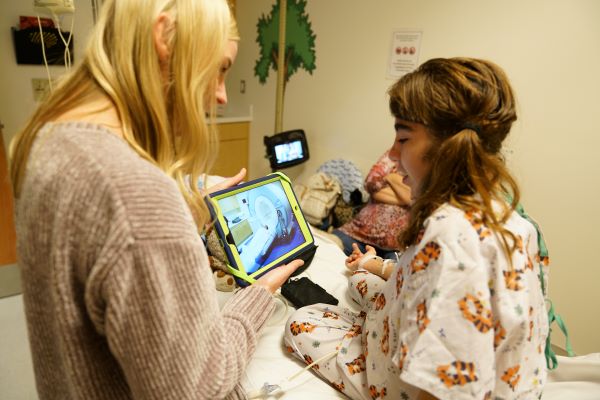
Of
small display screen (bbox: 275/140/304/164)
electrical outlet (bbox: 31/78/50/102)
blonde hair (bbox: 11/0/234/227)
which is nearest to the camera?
blonde hair (bbox: 11/0/234/227)

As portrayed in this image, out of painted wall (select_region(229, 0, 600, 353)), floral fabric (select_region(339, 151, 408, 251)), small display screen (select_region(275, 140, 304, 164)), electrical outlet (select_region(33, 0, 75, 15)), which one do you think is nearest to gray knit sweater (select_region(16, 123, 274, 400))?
electrical outlet (select_region(33, 0, 75, 15))

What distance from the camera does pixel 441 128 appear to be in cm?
86

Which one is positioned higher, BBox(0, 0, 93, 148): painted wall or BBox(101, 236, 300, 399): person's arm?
BBox(0, 0, 93, 148): painted wall

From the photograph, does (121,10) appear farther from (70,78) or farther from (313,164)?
(313,164)

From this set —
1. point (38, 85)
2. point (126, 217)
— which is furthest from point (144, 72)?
point (38, 85)

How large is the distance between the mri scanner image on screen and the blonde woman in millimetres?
440

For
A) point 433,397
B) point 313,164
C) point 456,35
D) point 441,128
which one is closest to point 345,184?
point 313,164

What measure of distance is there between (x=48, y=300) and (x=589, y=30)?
7.40 ft

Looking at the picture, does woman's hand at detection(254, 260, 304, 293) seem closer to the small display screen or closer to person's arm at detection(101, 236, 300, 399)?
person's arm at detection(101, 236, 300, 399)

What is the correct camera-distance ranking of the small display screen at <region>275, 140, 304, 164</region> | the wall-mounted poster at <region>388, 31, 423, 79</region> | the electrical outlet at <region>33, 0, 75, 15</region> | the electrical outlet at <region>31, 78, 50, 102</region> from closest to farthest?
the electrical outlet at <region>33, 0, 75, 15</region> → the electrical outlet at <region>31, 78, 50, 102</region> → the wall-mounted poster at <region>388, 31, 423, 79</region> → the small display screen at <region>275, 140, 304, 164</region>

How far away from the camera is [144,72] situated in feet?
1.99

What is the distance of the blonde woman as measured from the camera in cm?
50

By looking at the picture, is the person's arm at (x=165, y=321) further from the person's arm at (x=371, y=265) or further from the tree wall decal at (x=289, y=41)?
the tree wall decal at (x=289, y=41)

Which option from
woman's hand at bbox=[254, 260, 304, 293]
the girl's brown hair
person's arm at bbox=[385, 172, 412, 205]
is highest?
the girl's brown hair
